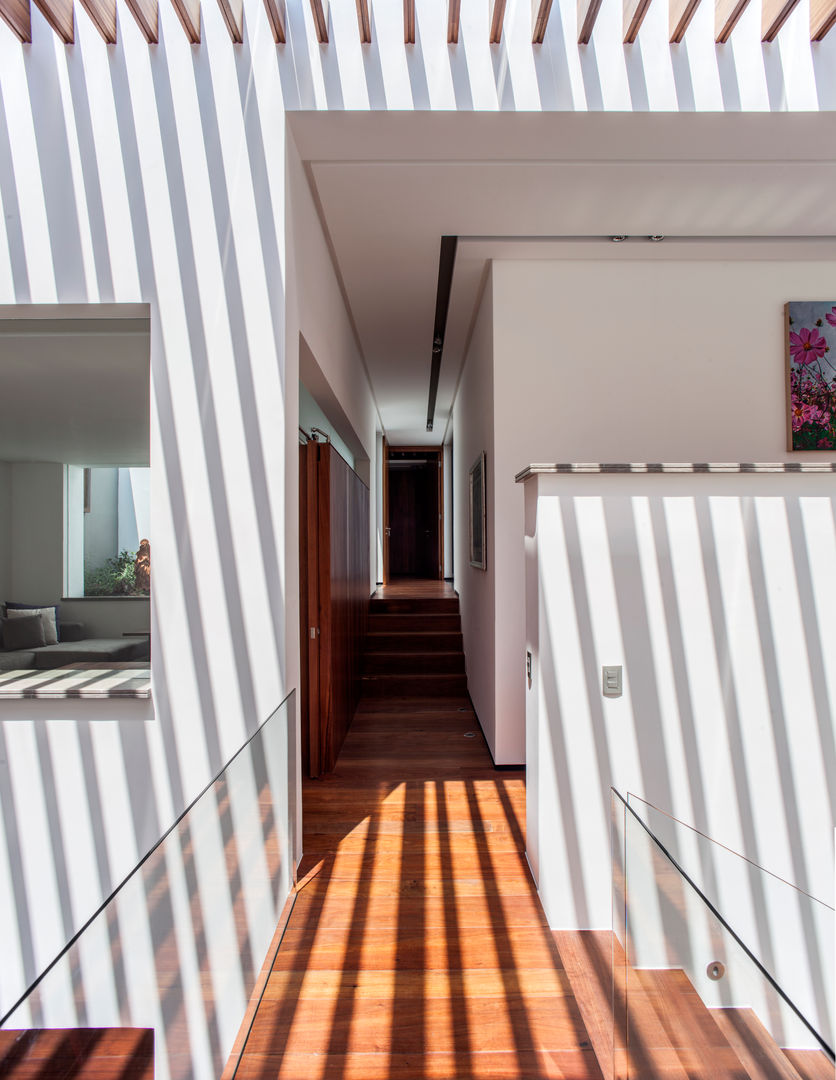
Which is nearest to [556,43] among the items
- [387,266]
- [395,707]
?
[387,266]

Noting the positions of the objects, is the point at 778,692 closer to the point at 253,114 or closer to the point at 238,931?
the point at 238,931

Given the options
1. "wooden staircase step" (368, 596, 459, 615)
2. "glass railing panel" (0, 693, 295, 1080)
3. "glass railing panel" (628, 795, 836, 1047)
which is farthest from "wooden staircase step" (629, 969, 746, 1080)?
"wooden staircase step" (368, 596, 459, 615)

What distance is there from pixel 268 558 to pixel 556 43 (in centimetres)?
234

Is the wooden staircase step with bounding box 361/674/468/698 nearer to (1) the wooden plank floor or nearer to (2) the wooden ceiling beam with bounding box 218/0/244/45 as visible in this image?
(1) the wooden plank floor

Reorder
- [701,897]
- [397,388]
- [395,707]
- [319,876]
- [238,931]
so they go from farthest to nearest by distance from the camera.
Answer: [397,388] → [395,707] → [319,876] → [238,931] → [701,897]

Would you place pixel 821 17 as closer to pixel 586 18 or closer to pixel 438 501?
pixel 586 18

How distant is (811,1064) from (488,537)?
3190mm

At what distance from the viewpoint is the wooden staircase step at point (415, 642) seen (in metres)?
6.08

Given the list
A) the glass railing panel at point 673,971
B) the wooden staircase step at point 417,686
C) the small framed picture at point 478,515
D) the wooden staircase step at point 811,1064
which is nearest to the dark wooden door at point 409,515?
the wooden staircase step at point 417,686

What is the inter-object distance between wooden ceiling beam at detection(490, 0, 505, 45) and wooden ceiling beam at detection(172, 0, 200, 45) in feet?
3.70

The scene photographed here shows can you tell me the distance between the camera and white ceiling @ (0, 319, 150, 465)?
266 cm

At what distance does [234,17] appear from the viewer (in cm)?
233

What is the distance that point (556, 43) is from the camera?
2.46 meters

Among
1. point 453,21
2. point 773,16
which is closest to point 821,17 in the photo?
point 773,16
